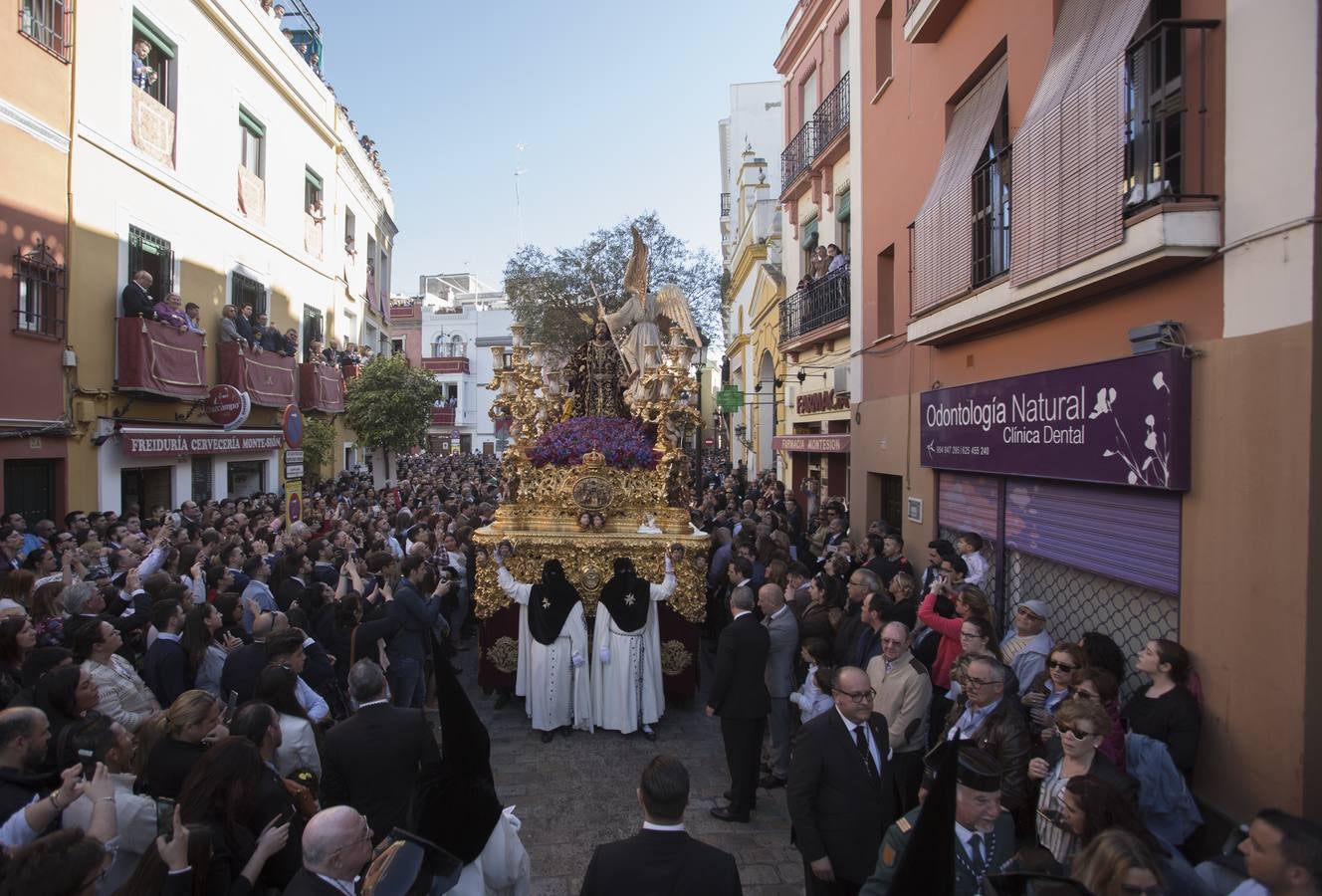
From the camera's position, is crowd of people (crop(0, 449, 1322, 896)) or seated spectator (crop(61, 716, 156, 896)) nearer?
crowd of people (crop(0, 449, 1322, 896))

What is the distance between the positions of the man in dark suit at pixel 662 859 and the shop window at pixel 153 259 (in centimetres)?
1377

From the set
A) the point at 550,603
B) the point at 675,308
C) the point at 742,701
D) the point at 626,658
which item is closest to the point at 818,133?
the point at 675,308

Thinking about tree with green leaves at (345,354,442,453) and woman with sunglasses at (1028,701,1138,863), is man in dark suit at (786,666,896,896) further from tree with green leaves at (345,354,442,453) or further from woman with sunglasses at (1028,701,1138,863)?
tree with green leaves at (345,354,442,453)

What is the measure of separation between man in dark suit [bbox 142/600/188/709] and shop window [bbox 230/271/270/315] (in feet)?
44.2

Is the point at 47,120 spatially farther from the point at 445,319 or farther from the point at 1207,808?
the point at 445,319

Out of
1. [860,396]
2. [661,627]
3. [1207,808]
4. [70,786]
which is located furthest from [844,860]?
[860,396]

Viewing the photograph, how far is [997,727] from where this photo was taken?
3.87m

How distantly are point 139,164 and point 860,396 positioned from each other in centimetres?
1192

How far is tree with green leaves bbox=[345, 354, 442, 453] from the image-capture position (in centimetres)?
2025

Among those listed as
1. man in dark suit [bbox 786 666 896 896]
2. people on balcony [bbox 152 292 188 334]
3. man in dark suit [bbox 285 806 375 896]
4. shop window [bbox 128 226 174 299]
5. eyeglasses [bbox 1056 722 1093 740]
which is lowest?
man in dark suit [bbox 786 666 896 896]

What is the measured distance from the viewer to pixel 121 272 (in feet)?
41.0

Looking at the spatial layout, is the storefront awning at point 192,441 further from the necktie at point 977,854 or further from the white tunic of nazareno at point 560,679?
the necktie at point 977,854

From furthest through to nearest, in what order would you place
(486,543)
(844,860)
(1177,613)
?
1. (486,543)
2. (1177,613)
3. (844,860)

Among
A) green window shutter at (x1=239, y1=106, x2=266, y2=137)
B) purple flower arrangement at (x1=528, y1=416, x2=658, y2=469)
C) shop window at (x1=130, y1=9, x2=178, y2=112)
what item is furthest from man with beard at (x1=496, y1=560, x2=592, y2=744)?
green window shutter at (x1=239, y1=106, x2=266, y2=137)
